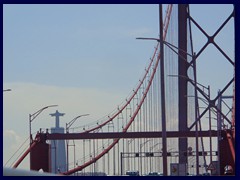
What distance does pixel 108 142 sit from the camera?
8081 centimetres

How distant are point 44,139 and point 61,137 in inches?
116

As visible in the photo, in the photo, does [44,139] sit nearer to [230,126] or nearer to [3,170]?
[230,126]

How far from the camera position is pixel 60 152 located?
173 m

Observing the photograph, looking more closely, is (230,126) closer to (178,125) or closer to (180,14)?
(178,125)

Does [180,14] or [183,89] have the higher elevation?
[180,14]

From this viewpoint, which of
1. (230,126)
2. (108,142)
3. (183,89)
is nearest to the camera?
(183,89)

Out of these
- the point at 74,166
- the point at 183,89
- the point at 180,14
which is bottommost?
the point at 74,166
